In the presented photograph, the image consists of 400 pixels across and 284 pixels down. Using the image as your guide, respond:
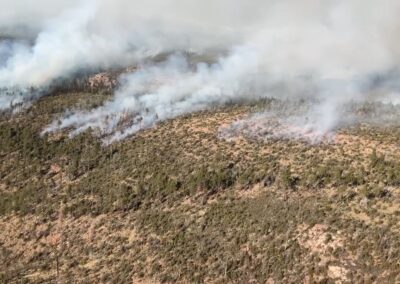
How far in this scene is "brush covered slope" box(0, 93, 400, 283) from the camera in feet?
184

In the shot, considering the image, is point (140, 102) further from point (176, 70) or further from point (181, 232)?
point (181, 232)

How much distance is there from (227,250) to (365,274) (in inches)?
600

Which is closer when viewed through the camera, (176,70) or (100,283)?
(100,283)

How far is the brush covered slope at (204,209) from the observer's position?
184 feet

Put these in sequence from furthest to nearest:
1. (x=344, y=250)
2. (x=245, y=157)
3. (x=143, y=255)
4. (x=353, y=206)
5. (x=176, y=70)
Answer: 1. (x=176, y=70)
2. (x=245, y=157)
3. (x=143, y=255)
4. (x=353, y=206)
5. (x=344, y=250)

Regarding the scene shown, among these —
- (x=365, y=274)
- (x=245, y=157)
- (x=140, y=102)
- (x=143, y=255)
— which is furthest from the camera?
(x=140, y=102)

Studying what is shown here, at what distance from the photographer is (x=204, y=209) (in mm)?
70500

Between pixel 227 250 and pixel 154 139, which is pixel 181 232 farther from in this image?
pixel 154 139

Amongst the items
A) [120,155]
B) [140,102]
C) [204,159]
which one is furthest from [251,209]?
[140,102]

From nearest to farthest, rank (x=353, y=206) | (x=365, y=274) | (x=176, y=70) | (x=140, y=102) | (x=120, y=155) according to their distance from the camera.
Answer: (x=365, y=274) → (x=353, y=206) → (x=120, y=155) → (x=140, y=102) → (x=176, y=70)

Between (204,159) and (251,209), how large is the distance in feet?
59.4

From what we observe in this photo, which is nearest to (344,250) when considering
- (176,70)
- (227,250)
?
(227,250)

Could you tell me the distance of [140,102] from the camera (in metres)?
129

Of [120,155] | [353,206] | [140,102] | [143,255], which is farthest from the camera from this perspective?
[140,102]
